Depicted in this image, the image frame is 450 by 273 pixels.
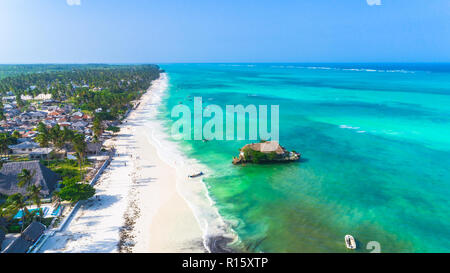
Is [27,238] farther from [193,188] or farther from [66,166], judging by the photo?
[66,166]

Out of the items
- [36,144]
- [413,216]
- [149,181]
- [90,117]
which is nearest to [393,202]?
[413,216]

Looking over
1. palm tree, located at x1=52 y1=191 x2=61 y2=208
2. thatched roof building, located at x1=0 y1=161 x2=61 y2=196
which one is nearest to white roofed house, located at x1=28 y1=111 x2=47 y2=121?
thatched roof building, located at x1=0 y1=161 x2=61 y2=196

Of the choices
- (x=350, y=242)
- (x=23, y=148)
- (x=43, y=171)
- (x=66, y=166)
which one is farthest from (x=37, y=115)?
(x=350, y=242)

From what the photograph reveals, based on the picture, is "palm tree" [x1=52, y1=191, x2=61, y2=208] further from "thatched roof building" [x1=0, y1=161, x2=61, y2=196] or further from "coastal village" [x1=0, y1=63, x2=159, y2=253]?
"thatched roof building" [x1=0, y1=161, x2=61, y2=196]

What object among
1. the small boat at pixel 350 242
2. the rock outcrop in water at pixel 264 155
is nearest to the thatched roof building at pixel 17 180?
the rock outcrop in water at pixel 264 155

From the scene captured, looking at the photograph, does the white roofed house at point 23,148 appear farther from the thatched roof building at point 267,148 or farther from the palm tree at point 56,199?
the thatched roof building at point 267,148
